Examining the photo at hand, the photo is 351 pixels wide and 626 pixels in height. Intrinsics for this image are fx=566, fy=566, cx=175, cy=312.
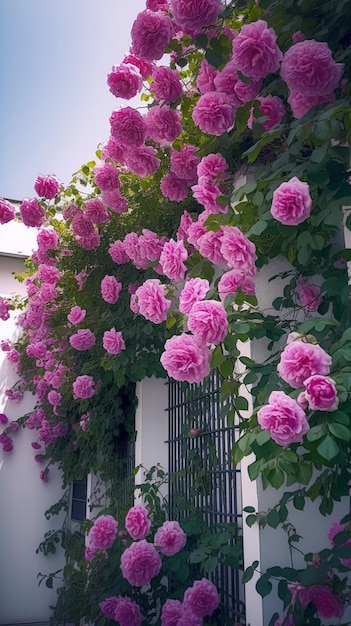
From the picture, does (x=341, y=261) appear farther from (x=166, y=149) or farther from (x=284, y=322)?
(x=166, y=149)

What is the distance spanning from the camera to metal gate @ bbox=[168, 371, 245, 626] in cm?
301

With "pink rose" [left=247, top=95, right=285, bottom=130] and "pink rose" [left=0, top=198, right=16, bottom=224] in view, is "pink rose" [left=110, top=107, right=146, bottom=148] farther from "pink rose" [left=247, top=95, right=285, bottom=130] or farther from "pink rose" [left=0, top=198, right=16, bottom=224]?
"pink rose" [left=0, top=198, right=16, bottom=224]

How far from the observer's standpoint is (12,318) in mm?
7188

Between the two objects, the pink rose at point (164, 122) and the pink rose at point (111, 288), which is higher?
the pink rose at point (164, 122)

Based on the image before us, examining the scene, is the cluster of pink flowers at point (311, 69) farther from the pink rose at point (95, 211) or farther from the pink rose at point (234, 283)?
the pink rose at point (95, 211)

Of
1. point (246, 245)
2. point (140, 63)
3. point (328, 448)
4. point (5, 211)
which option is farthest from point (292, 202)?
point (5, 211)

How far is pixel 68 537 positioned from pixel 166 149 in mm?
4816

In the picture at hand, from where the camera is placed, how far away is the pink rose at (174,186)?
9.75 feet

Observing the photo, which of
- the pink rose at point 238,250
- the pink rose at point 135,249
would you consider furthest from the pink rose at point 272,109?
the pink rose at point 135,249

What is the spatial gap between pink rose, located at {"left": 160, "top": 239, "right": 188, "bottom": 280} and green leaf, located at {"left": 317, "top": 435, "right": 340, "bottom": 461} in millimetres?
1121

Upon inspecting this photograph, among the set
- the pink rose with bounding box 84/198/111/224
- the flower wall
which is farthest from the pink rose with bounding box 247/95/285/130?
the pink rose with bounding box 84/198/111/224

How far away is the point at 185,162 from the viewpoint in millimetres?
2830

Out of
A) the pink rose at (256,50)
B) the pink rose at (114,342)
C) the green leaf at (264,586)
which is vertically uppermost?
the pink rose at (256,50)

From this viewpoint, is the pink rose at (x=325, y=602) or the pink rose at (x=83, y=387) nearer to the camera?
the pink rose at (x=325, y=602)
